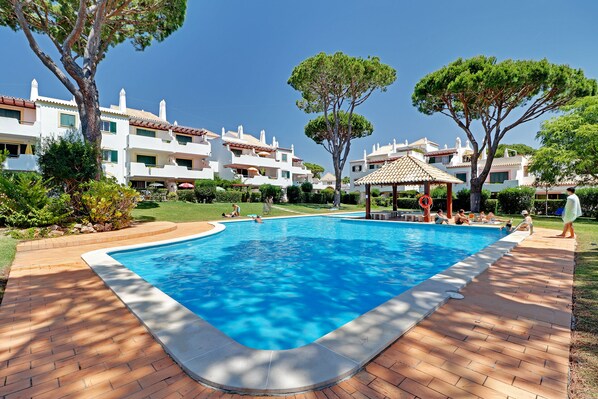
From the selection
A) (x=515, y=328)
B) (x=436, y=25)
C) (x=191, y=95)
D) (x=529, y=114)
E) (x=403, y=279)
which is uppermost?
(x=191, y=95)

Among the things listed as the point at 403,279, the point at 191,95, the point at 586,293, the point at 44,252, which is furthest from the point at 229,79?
the point at 586,293

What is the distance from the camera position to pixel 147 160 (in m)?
31.8

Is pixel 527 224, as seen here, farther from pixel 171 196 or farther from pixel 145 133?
pixel 145 133

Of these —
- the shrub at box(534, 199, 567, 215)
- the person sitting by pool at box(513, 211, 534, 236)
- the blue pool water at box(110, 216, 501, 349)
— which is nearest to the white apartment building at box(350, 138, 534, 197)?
the shrub at box(534, 199, 567, 215)

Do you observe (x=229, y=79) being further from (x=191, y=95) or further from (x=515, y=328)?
(x=515, y=328)

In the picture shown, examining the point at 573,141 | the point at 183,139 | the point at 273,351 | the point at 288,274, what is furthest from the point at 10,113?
the point at 573,141

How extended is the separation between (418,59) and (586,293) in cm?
2430

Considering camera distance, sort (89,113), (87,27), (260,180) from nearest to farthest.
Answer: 1. (89,113)
2. (87,27)
3. (260,180)

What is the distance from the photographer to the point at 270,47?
86.0 feet

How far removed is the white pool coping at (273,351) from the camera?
2.41 meters

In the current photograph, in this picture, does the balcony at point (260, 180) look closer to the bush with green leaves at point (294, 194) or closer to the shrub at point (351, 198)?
the bush with green leaves at point (294, 194)

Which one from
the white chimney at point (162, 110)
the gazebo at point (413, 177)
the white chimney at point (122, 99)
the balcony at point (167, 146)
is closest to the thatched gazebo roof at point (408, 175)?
the gazebo at point (413, 177)

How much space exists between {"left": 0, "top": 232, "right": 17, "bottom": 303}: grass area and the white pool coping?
276cm

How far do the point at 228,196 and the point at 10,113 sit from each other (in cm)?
1976
